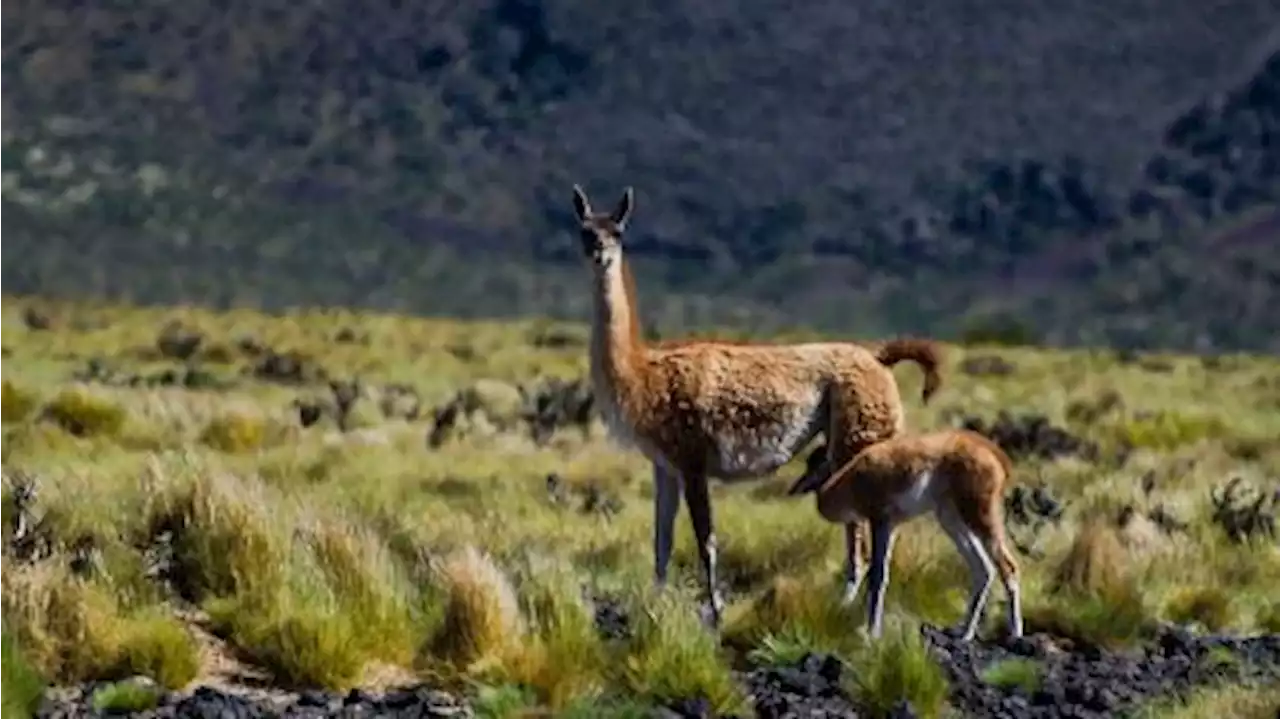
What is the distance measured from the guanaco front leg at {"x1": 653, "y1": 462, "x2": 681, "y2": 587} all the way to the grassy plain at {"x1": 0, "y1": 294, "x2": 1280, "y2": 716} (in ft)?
1.17

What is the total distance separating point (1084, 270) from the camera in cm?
12056

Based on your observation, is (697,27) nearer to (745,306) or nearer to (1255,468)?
(745,306)

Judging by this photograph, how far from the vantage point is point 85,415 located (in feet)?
86.5

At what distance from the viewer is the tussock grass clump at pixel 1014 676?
41.8 feet

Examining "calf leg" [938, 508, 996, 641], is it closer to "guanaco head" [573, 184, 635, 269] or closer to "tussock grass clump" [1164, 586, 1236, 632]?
"tussock grass clump" [1164, 586, 1236, 632]

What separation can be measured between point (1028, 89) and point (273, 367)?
3324 inches

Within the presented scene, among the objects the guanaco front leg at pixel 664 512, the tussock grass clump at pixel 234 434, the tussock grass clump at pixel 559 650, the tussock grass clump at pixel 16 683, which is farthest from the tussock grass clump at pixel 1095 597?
the tussock grass clump at pixel 234 434

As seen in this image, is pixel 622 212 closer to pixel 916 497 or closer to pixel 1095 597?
pixel 916 497

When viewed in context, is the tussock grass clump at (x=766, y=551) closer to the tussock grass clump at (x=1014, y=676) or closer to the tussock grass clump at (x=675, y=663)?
the tussock grass clump at (x=1014, y=676)

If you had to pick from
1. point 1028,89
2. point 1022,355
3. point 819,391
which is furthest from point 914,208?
point 819,391

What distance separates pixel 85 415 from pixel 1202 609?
1320 centimetres

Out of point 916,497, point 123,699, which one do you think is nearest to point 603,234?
point 916,497

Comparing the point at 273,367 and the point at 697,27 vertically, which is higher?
the point at 697,27

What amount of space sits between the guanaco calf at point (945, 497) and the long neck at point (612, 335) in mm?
1283
